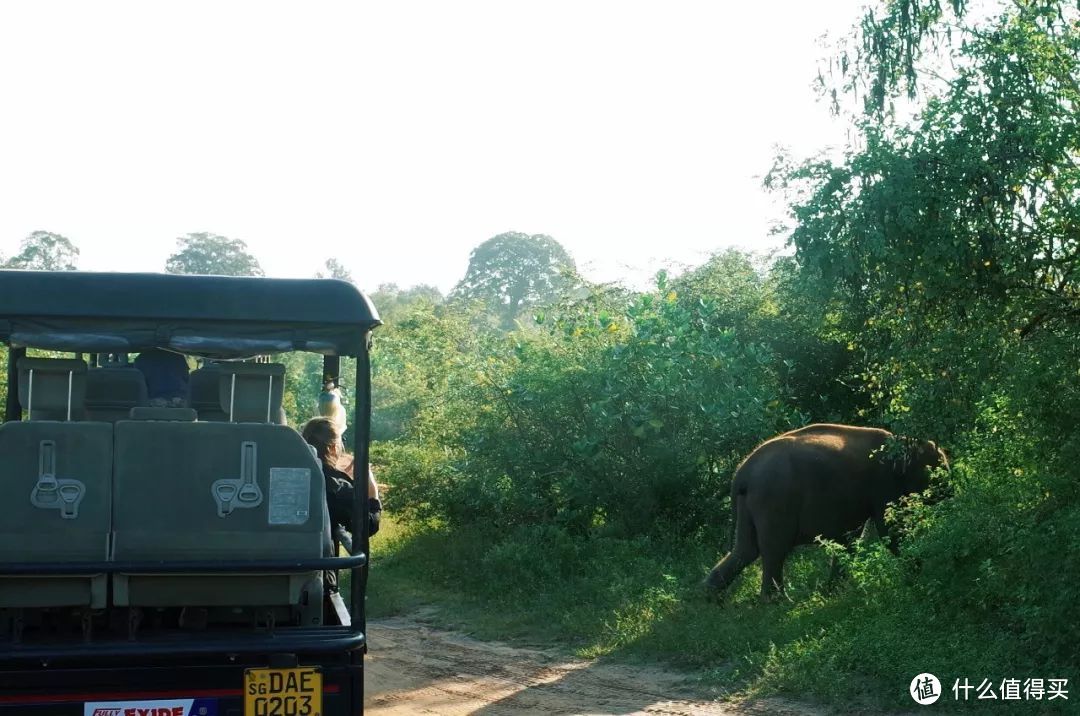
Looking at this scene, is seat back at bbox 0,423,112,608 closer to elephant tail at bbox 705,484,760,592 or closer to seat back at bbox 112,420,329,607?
seat back at bbox 112,420,329,607

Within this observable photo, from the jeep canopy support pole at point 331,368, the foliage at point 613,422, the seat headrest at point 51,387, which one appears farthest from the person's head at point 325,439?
the foliage at point 613,422

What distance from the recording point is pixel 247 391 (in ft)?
18.2

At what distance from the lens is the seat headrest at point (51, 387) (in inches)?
207

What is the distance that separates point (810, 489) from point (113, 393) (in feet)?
22.1

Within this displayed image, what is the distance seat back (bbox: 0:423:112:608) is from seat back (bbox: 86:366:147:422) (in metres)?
0.77

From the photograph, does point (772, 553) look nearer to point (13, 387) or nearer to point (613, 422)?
point (613, 422)

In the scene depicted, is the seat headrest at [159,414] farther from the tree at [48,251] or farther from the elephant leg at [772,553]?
the tree at [48,251]

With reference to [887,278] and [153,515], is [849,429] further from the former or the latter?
[153,515]

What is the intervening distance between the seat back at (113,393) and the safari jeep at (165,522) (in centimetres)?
39

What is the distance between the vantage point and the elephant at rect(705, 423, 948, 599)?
10727 mm

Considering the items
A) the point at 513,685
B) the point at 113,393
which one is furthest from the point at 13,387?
the point at 513,685

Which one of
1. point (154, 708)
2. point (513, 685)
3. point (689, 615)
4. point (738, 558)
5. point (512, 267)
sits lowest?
point (513, 685)

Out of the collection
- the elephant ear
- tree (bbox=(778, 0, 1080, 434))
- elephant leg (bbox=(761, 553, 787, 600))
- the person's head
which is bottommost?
elephant leg (bbox=(761, 553, 787, 600))

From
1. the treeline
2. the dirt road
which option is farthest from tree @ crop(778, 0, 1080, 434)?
the dirt road
